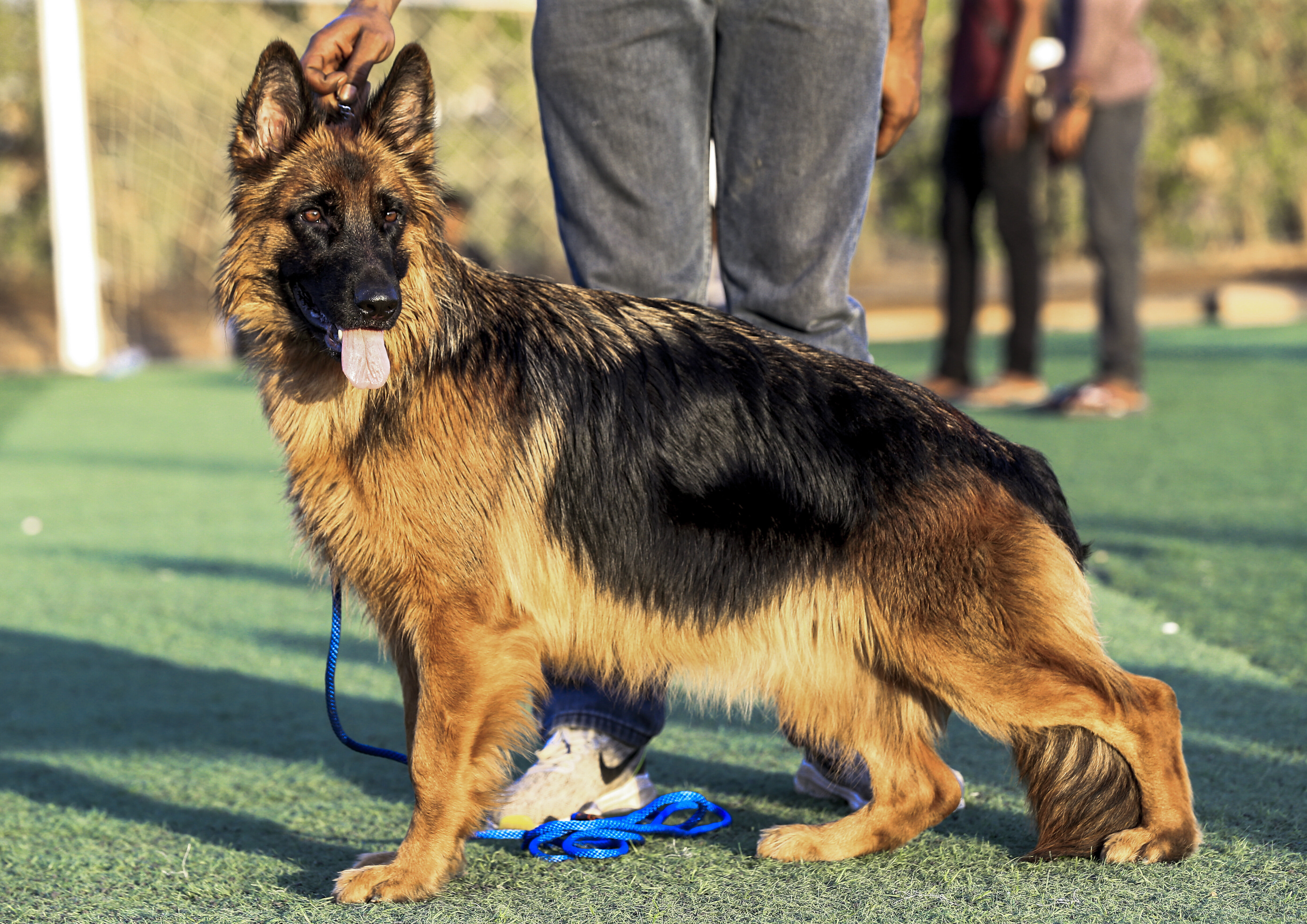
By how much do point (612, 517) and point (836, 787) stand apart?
2.96ft

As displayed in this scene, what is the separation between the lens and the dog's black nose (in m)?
2.38

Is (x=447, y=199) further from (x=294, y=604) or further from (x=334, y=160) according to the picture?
(x=294, y=604)

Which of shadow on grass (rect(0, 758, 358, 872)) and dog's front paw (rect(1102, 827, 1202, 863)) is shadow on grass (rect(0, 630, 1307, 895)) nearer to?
shadow on grass (rect(0, 758, 358, 872))

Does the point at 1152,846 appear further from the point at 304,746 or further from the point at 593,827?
the point at 304,746

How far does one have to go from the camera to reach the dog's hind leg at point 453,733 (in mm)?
2412

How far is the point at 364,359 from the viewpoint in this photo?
95.8 inches

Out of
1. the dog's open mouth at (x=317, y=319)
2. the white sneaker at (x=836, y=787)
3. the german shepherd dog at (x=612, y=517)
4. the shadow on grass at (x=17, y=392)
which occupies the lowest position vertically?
the shadow on grass at (x=17, y=392)

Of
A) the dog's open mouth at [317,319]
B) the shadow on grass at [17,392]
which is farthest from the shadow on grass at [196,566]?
the shadow on grass at [17,392]

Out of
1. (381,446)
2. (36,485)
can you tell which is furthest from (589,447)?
(36,485)

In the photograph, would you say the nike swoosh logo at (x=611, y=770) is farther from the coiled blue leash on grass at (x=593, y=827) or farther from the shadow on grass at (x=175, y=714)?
the shadow on grass at (x=175, y=714)

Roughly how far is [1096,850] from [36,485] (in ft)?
22.6

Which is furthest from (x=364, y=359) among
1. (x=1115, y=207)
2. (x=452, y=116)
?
(x=452, y=116)

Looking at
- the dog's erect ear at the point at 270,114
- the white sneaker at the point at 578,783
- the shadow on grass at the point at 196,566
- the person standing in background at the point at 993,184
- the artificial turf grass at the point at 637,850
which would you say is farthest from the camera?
the person standing in background at the point at 993,184

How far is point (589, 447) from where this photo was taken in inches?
99.7
